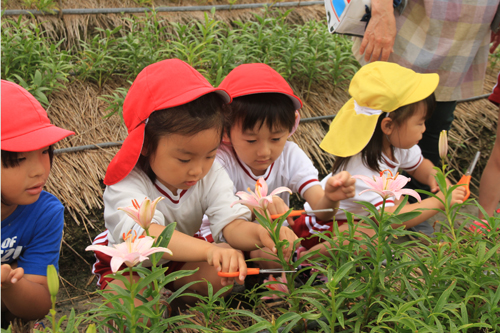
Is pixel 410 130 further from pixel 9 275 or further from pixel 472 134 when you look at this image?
pixel 472 134

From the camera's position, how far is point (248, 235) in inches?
57.7

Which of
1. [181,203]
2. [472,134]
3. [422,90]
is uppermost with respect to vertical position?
[422,90]

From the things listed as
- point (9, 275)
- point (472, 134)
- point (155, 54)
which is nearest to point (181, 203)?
point (9, 275)

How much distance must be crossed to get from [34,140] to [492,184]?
2173 millimetres

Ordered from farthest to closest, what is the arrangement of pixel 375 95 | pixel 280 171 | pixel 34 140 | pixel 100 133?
pixel 100 133 → pixel 280 171 → pixel 375 95 → pixel 34 140

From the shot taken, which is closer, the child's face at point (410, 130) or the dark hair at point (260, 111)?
the dark hair at point (260, 111)

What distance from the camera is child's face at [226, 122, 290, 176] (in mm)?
1718

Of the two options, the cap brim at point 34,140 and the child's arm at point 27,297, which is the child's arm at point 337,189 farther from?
the child's arm at point 27,297

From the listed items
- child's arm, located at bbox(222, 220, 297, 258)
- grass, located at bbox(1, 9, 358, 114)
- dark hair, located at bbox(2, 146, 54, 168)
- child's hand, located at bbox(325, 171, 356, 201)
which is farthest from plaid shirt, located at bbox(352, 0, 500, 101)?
dark hair, located at bbox(2, 146, 54, 168)

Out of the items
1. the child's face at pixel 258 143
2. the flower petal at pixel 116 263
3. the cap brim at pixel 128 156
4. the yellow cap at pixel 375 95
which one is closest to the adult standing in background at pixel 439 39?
the yellow cap at pixel 375 95

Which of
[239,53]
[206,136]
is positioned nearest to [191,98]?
[206,136]

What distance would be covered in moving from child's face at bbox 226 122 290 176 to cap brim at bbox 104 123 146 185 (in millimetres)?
460

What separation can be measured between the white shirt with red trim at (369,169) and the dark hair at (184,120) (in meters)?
0.62

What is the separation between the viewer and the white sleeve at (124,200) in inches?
56.0
